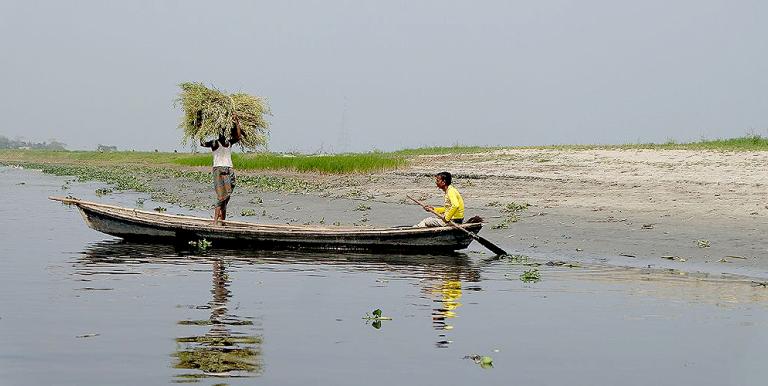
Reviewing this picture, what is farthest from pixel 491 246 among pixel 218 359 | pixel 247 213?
pixel 247 213

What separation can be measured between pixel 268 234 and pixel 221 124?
2.14 m

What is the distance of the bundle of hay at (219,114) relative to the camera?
17.0 meters

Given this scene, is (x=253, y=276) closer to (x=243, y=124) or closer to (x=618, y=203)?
(x=243, y=124)

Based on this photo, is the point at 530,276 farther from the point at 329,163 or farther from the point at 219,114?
the point at 329,163

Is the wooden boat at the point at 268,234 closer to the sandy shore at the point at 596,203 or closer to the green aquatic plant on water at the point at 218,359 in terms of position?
the sandy shore at the point at 596,203

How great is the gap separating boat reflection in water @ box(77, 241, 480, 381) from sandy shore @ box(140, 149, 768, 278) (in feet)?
7.99

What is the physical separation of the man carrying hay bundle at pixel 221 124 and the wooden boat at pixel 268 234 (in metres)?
0.52

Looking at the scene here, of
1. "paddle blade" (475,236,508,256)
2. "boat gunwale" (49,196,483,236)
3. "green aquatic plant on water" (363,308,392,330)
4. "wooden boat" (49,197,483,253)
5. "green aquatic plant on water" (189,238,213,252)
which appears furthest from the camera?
"green aquatic plant on water" (189,238,213,252)

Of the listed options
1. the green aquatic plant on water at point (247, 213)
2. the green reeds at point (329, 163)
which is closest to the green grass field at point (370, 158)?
the green reeds at point (329, 163)

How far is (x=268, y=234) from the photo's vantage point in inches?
658

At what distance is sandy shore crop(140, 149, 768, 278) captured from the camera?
1566 centimetres

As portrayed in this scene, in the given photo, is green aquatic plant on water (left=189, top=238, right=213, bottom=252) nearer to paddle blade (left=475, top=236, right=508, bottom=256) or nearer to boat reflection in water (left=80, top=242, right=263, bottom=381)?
boat reflection in water (left=80, top=242, right=263, bottom=381)

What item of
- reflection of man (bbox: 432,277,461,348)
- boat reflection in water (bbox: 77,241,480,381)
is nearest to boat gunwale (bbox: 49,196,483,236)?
boat reflection in water (bbox: 77,241,480,381)

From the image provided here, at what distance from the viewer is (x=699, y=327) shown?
9.55 m
